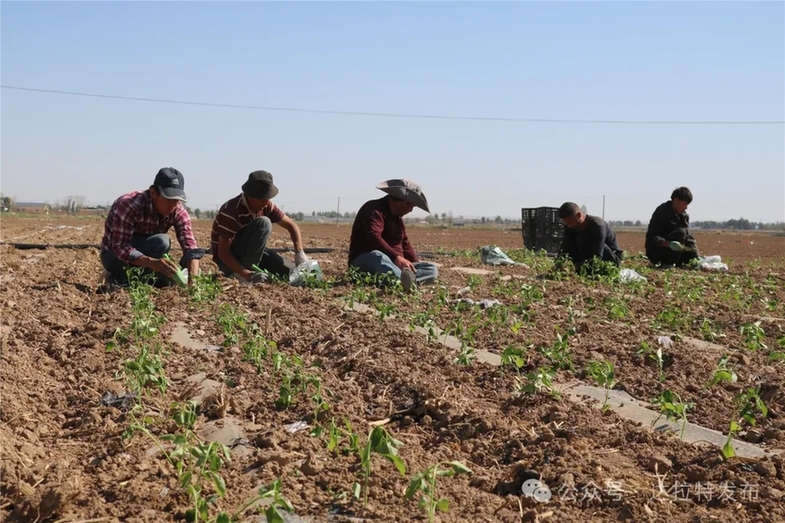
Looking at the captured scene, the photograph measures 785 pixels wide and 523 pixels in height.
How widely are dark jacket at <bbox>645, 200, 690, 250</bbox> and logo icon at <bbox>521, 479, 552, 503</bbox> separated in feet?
27.9

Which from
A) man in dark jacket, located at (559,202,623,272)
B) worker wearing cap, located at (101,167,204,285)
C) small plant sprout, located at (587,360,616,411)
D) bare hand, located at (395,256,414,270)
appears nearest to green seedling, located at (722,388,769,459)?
small plant sprout, located at (587,360,616,411)

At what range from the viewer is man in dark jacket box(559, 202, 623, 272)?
8.89 m

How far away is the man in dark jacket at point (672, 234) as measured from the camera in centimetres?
1068

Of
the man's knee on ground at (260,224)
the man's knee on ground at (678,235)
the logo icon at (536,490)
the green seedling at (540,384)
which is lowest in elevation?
the logo icon at (536,490)

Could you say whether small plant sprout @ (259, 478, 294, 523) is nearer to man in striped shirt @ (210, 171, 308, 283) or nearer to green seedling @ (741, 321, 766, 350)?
green seedling @ (741, 321, 766, 350)

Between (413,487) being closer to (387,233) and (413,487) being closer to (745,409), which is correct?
(745,409)

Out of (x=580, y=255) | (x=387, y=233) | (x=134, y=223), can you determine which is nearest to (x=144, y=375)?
(x=134, y=223)

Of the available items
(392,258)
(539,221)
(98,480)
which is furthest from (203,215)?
(98,480)

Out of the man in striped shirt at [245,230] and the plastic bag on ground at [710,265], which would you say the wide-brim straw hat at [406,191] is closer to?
the man in striped shirt at [245,230]

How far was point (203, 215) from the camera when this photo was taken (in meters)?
73.6

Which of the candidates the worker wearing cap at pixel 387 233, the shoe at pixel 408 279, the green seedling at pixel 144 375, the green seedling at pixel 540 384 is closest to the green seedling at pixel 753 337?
the green seedling at pixel 540 384

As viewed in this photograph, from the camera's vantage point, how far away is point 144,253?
6812 mm

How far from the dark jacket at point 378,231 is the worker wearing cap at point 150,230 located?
1.62 meters

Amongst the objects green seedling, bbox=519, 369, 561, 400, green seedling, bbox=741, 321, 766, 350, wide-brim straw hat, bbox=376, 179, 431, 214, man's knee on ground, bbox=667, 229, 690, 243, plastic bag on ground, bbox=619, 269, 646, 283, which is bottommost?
green seedling, bbox=519, 369, 561, 400
